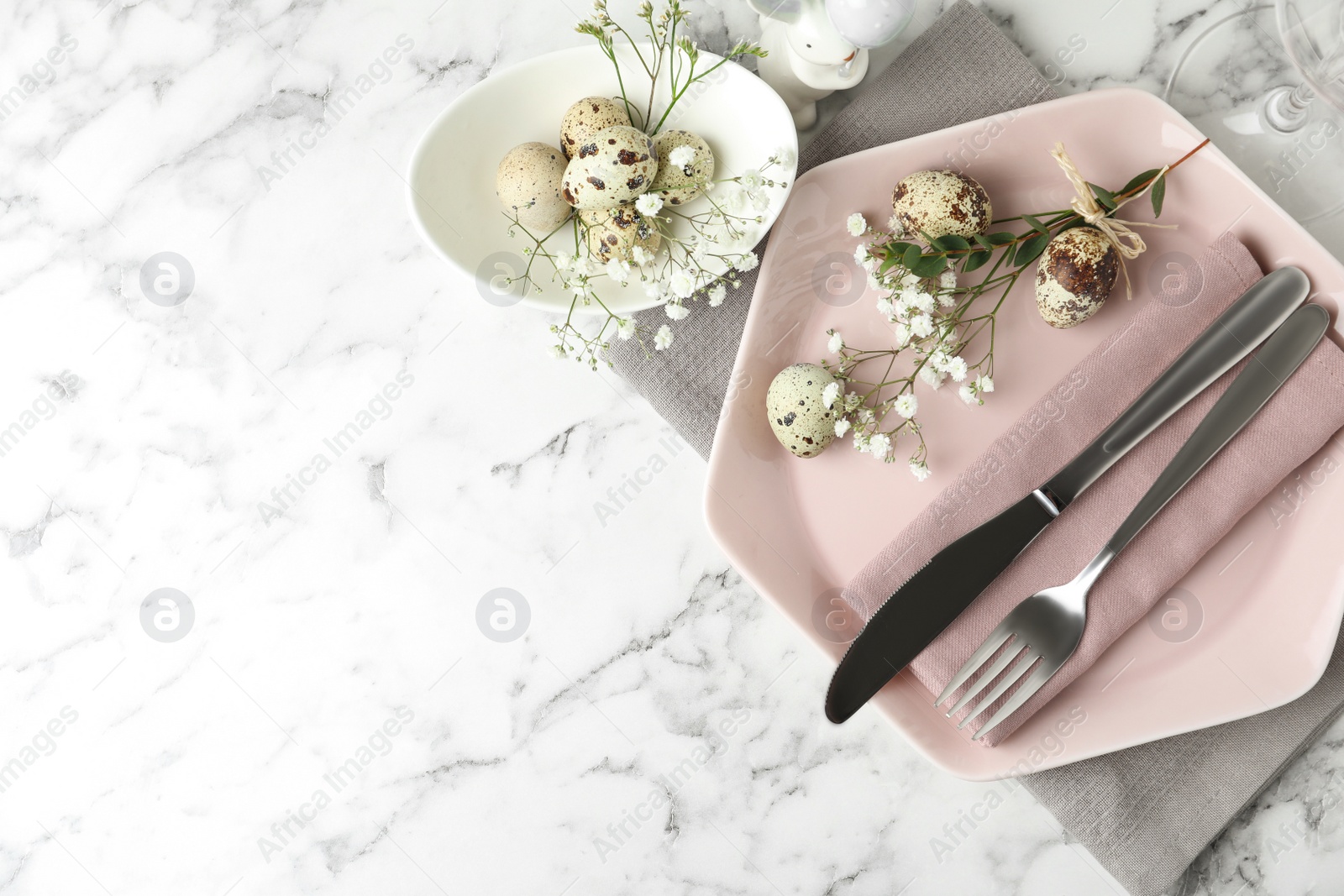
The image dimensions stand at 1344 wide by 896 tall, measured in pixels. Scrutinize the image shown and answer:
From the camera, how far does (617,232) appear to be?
561mm

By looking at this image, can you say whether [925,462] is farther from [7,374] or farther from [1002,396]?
[7,374]

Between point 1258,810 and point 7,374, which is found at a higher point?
point 7,374

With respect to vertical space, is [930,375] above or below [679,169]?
below

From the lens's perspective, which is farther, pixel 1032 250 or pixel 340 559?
pixel 340 559

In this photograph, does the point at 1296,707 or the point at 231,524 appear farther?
the point at 231,524

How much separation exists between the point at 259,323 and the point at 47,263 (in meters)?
0.20

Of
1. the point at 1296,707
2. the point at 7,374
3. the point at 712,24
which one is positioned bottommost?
the point at 1296,707

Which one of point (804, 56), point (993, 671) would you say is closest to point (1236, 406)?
point (993, 671)

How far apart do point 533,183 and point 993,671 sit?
47cm

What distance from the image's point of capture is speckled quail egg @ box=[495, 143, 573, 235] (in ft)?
1.86

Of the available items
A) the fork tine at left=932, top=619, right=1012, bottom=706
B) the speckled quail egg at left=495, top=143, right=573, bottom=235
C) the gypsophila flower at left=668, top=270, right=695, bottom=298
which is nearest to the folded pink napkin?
the fork tine at left=932, top=619, right=1012, bottom=706

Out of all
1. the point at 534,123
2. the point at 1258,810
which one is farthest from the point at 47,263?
the point at 1258,810

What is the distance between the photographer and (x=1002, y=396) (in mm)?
590

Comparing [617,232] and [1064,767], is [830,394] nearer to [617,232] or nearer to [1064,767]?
[617,232]
